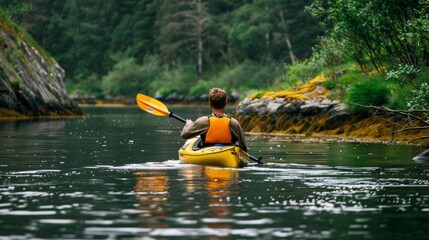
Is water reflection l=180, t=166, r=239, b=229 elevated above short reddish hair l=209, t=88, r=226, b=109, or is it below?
below

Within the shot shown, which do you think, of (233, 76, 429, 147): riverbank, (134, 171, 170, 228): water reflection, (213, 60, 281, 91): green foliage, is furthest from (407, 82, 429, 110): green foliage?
(213, 60, 281, 91): green foliage

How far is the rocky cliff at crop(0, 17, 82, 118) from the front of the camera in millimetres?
47625

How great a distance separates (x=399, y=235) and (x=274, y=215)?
1.89m

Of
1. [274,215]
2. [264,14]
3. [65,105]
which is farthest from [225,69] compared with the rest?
[274,215]

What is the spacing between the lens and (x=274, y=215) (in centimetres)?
1202

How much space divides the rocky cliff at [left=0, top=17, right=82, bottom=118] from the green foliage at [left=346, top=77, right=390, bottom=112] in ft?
67.8

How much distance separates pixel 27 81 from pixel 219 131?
3079 cm

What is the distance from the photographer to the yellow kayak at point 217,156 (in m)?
19.1

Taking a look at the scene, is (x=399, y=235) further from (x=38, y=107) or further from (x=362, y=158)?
(x=38, y=107)

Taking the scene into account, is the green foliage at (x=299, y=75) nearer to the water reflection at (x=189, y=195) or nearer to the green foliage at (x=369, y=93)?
the green foliage at (x=369, y=93)

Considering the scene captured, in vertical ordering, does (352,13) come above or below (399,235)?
above

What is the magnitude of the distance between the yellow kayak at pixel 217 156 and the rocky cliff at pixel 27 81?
91.5ft

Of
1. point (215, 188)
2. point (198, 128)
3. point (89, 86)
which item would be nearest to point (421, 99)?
point (198, 128)

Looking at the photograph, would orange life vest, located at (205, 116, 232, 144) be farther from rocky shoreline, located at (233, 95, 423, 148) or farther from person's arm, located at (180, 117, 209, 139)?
rocky shoreline, located at (233, 95, 423, 148)
